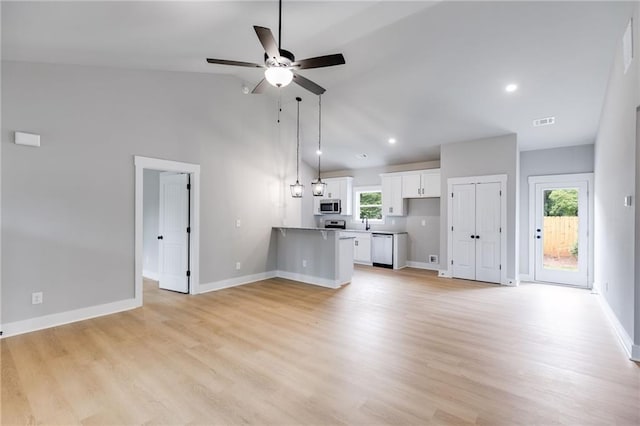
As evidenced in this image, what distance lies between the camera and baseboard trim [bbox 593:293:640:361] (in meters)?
2.76

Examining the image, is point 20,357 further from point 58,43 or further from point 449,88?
point 449,88

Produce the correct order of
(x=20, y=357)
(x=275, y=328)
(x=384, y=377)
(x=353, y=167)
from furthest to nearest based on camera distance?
(x=353, y=167) → (x=275, y=328) → (x=20, y=357) → (x=384, y=377)

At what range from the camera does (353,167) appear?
8.77 meters

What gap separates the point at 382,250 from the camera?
7.60 m

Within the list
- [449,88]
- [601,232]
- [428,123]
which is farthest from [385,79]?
[601,232]

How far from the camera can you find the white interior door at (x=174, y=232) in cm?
507

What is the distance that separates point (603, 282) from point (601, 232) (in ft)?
2.53

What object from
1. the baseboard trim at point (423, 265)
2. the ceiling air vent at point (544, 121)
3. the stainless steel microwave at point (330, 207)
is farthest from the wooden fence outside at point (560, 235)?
the stainless steel microwave at point (330, 207)

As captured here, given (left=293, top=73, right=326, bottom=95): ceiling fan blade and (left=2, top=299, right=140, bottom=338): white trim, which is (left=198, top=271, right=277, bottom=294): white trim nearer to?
(left=2, top=299, right=140, bottom=338): white trim

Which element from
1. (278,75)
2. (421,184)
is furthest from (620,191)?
(421,184)

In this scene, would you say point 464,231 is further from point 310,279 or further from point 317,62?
point 317,62

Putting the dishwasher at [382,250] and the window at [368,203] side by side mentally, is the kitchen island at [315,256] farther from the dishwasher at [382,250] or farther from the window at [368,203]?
the window at [368,203]

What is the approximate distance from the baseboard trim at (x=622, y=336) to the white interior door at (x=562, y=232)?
163cm

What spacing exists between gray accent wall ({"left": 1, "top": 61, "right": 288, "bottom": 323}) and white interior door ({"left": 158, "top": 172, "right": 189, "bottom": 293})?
0.30 m
